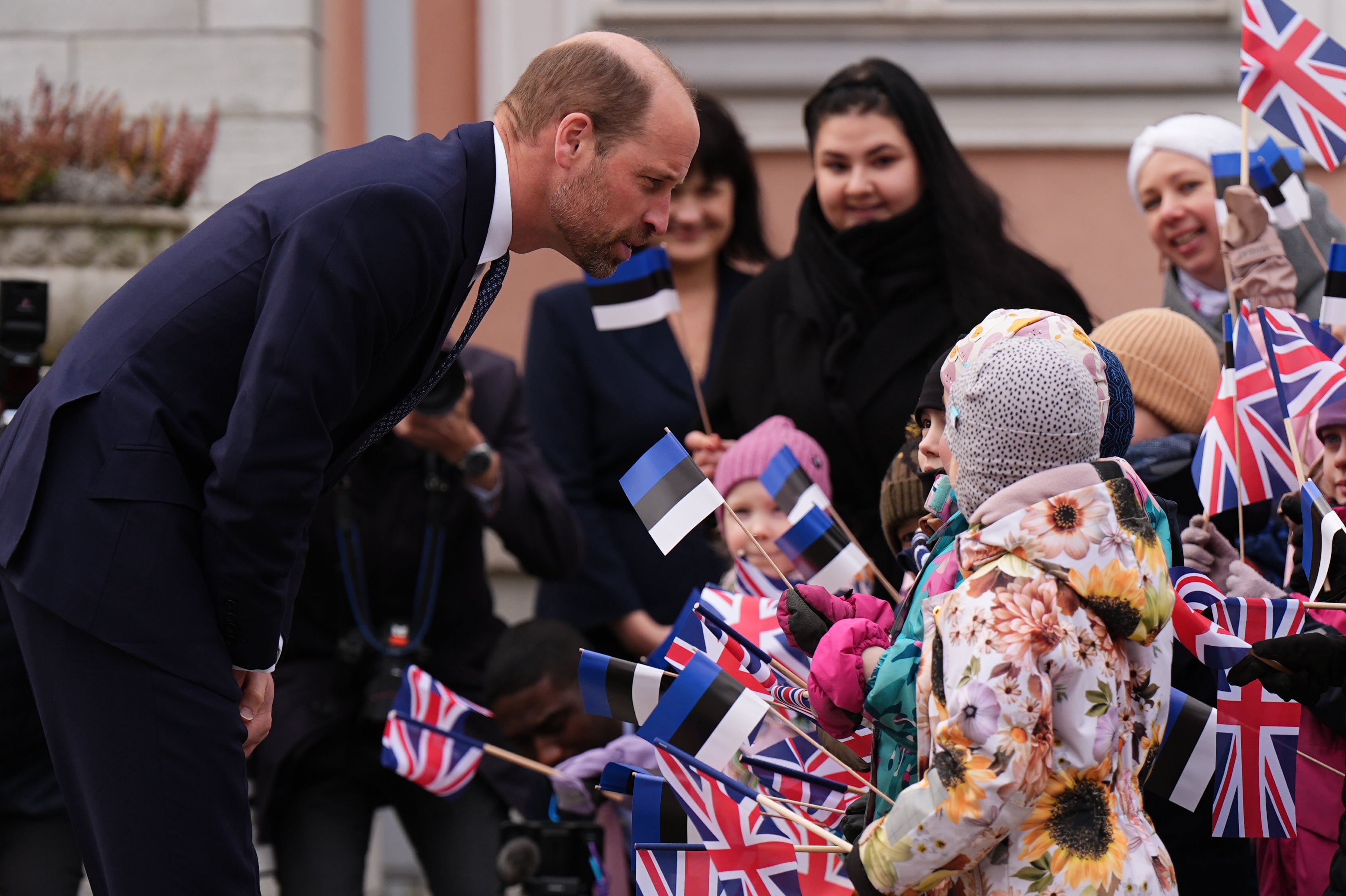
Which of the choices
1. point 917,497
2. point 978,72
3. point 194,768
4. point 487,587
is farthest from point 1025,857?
point 978,72

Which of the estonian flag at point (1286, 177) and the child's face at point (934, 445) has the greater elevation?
the estonian flag at point (1286, 177)

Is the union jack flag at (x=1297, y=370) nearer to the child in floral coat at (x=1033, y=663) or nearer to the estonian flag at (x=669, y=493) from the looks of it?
the child in floral coat at (x=1033, y=663)

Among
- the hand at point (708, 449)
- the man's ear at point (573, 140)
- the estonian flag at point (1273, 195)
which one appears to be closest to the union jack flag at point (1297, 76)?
the estonian flag at point (1273, 195)

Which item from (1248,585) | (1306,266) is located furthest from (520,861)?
(1306,266)

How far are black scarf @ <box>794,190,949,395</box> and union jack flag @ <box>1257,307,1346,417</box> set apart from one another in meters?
0.89

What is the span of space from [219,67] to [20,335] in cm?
219

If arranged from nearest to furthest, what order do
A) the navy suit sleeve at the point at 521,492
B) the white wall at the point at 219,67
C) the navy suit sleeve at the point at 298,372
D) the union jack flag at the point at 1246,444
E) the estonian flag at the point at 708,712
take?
the navy suit sleeve at the point at 298,372
the estonian flag at the point at 708,712
the union jack flag at the point at 1246,444
the navy suit sleeve at the point at 521,492
the white wall at the point at 219,67

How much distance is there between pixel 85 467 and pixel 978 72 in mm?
4245

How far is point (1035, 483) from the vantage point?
1.96 meters

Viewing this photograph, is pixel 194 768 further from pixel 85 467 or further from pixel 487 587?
pixel 487 587

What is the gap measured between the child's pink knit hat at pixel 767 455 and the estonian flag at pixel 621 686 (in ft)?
2.81

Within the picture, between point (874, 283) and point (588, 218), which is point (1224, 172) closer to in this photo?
point (874, 283)

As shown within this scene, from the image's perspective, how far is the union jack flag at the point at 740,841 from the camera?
227 cm

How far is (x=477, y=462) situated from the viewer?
376 centimetres
